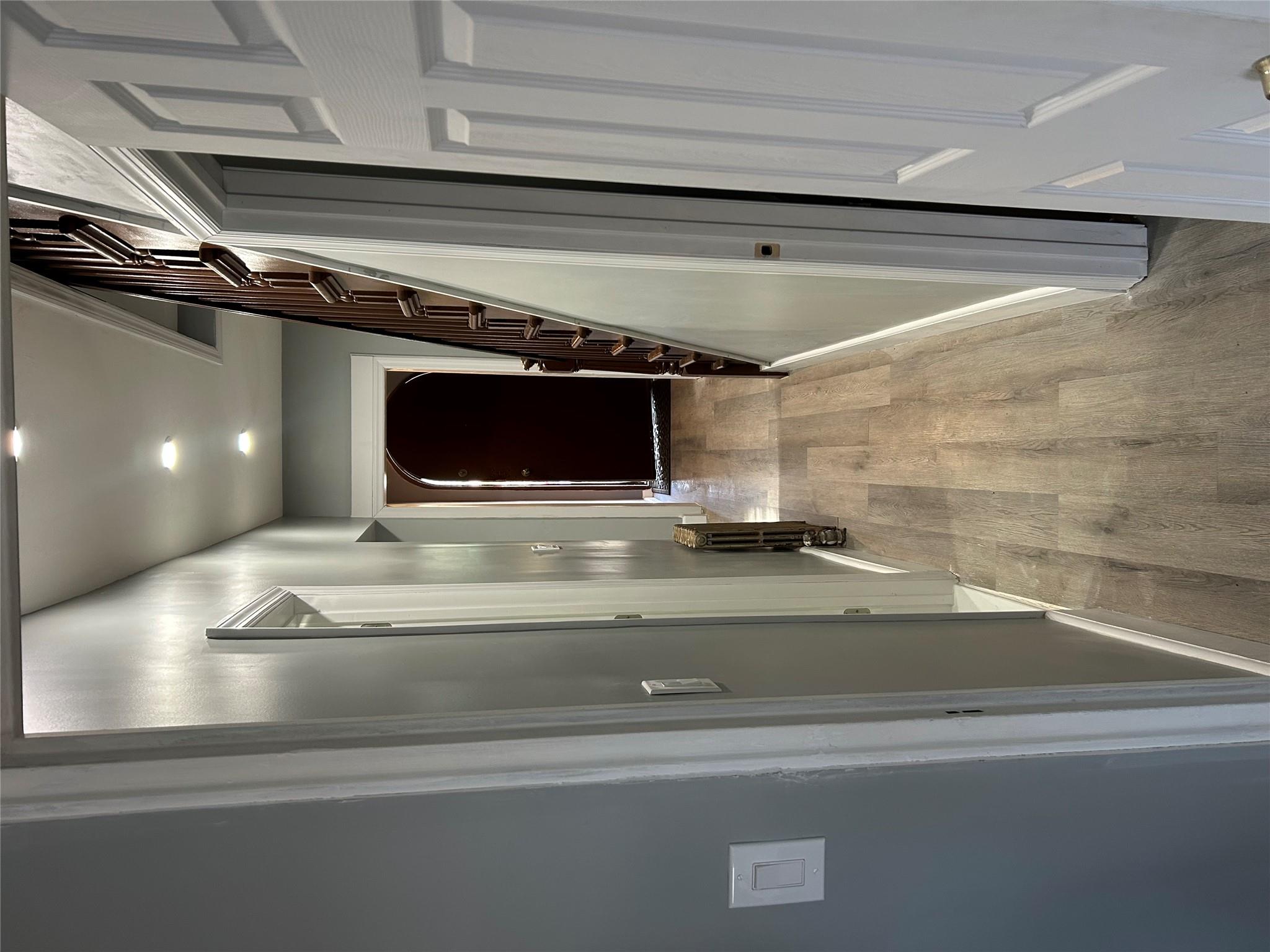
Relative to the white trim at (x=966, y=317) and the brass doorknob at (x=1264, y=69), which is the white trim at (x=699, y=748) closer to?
the brass doorknob at (x=1264, y=69)

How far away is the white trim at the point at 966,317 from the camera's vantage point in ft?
6.18

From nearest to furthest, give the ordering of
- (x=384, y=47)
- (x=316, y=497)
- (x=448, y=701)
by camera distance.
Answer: (x=384, y=47) → (x=448, y=701) → (x=316, y=497)

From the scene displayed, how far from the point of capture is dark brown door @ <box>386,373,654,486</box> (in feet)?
19.3

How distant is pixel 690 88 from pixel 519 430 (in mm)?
5212

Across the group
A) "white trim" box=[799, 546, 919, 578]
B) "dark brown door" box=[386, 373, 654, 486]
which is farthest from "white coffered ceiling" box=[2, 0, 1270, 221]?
"dark brown door" box=[386, 373, 654, 486]

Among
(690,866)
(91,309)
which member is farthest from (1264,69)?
(91,309)

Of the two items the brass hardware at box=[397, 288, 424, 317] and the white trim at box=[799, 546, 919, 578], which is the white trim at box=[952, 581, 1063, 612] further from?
the brass hardware at box=[397, 288, 424, 317]

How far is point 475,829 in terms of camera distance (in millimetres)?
873

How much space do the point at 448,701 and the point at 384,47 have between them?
2.33 ft

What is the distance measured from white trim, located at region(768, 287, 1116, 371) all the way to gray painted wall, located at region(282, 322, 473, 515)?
2.28m

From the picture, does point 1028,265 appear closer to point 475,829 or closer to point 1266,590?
point 1266,590

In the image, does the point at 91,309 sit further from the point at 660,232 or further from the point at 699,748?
the point at 699,748

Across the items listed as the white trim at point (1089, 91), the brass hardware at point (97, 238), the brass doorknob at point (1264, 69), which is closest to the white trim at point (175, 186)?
the brass hardware at point (97, 238)

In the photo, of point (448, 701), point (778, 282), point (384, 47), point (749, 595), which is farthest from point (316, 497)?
point (384, 47)
